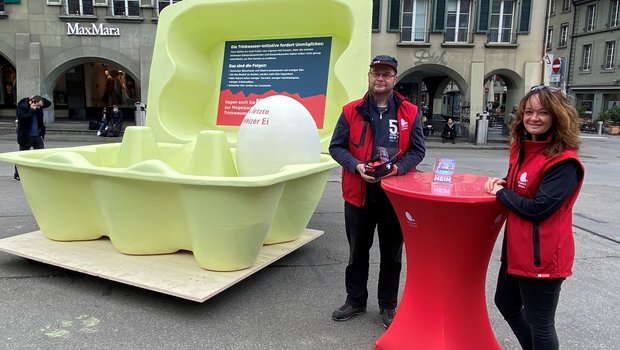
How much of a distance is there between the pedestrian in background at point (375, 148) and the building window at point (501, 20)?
19.9 metres

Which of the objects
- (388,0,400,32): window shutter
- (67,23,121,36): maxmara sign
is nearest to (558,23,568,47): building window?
(388,0,400,32): window shutter

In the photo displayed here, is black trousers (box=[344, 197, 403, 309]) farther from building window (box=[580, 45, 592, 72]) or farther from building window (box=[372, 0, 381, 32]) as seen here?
building window (box=[580, 45, 592, 72])

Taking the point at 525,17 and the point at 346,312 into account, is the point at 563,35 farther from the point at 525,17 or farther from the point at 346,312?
the point at 346,312

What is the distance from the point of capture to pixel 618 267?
190 inches

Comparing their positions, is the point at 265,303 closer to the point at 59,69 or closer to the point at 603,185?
the point at 603,185

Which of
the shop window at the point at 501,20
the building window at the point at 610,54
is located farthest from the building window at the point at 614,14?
the shop window at the point at 501,20

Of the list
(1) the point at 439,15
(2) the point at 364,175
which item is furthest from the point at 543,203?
(1) the point at 439,15

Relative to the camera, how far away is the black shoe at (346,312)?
348 cm

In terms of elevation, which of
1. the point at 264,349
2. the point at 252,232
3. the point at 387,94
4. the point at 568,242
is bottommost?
the point at 264,349

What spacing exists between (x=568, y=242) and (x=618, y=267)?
3284mm

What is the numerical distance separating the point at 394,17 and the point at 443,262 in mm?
19425

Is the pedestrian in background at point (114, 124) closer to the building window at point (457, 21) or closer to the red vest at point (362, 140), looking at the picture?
the building window at point (457, 21)

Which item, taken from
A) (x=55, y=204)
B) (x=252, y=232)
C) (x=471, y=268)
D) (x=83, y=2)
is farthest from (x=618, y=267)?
(x=83, y=2)

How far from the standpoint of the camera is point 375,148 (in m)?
3.18
